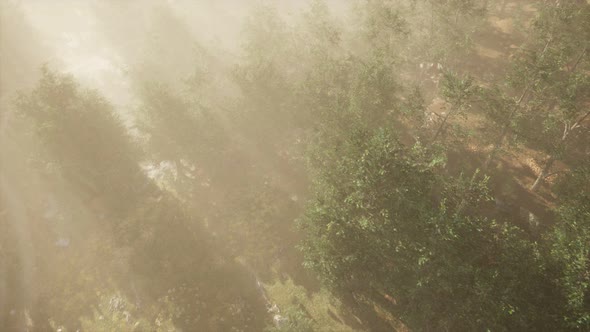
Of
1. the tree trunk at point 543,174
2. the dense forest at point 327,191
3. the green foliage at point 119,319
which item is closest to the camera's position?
the dense forest at point 327,191

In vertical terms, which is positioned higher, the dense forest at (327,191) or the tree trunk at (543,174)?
the dense forest at (327,191)

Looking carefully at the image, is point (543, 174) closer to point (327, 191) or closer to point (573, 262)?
point (573, 262)

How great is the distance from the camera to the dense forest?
751 inches

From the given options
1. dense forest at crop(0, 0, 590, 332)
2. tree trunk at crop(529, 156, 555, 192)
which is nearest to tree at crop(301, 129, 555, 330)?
dense forest at crop(0, 0, 590, 332)

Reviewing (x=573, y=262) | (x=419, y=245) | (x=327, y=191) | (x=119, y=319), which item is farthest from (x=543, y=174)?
(x=119, y=319)

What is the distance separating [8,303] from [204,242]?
22245 mm

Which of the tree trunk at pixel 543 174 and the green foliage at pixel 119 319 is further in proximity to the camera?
the green foliage at pixel 119 319

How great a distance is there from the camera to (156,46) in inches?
2394

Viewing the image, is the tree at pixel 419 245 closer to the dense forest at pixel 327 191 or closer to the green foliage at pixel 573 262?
the dense forest at pixel 327 191

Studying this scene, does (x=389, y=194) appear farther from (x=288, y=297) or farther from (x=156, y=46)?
(x=156, y=46)

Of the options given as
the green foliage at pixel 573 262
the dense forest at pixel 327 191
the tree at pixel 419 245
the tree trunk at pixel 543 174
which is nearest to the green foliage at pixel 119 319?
the dense forest at pixel 327 191

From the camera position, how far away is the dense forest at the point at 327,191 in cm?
1908

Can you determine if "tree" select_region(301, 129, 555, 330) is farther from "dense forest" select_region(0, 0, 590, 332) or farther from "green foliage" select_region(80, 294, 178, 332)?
"green foliage" select_region(80, 294, 178, 332)

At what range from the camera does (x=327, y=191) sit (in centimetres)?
2334
